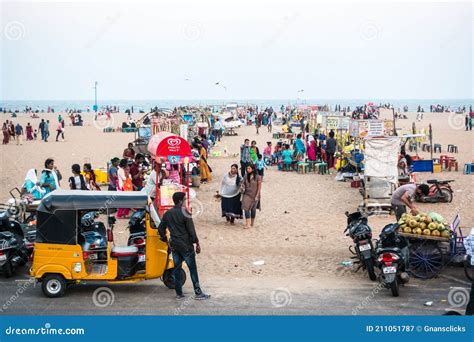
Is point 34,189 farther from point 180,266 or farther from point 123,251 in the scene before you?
point 180,266

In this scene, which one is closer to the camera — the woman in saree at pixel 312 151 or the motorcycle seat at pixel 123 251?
the motorcycle seat at pixel 123 251

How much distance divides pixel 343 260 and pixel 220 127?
29785mm

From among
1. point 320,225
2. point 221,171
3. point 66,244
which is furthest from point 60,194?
point 221,171

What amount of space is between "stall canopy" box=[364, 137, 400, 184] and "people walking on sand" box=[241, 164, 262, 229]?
12.3ft

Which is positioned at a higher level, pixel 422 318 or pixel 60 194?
pixel 60 194

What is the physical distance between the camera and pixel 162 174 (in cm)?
1544

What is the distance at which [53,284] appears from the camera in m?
9.61

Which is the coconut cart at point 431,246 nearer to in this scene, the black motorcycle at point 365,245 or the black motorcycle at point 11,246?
the black motorcycle at point 365,245

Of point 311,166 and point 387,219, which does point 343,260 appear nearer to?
point 387,219

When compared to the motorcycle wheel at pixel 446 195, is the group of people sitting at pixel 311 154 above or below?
above

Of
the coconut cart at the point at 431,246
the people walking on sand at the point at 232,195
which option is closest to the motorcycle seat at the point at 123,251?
Answer: the coconut cart at the point at 431,246

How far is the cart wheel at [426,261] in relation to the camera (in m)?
10.5

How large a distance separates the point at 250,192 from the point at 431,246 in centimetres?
494

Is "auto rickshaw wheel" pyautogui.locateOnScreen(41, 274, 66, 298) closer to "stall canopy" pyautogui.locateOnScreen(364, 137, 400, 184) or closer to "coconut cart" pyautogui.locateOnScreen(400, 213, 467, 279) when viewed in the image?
"coconut cart" pyautogui.locateOnScreen(400, 213, 467, 279)
